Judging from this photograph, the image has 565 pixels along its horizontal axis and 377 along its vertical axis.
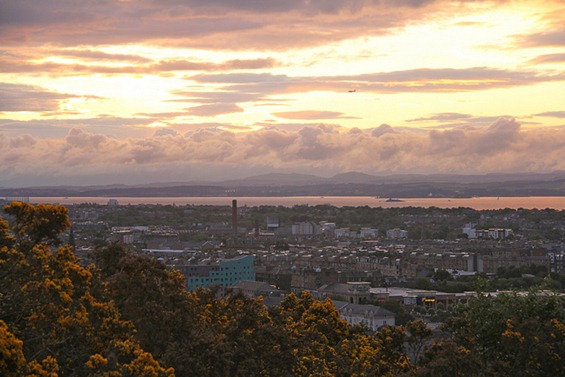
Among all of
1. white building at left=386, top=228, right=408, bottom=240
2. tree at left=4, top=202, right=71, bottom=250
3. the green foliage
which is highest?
tree at left=4, top=202, right=71, bottom=250

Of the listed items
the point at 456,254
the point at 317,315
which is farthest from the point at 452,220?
the point at 317,315

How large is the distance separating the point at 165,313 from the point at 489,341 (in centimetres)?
880

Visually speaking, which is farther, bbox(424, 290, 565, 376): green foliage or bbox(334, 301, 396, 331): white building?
bbox(334, 301, 396, 331): white building

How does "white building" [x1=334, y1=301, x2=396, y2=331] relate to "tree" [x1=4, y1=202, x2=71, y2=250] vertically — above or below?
below

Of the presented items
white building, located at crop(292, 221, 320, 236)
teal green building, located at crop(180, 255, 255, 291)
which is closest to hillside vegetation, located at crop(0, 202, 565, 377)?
teal green building, located at crop(180, 255, 255, 291)

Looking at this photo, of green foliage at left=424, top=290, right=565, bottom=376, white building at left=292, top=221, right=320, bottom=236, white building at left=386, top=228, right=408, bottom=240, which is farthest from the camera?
white building at left=292, top=221, right=320, bottom=236

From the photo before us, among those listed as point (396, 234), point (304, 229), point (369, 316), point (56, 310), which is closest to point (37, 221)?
point (56, 310)

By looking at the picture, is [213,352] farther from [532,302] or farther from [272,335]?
[532,302]

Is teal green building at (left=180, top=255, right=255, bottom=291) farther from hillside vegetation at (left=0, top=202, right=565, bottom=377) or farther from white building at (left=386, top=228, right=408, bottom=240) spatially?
white building at (left=386, top=228, right=408, bottom=240)

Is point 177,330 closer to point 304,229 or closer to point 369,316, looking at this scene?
point 369,316

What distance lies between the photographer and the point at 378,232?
557 feet

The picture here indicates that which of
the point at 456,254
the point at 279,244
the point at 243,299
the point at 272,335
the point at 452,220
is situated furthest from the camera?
the point at 452,220

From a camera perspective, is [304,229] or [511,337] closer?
[511,337]

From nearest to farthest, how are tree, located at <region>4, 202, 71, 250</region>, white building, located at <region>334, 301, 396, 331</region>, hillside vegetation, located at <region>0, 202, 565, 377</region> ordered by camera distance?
hillside vegetation, located at <region>0, 202, 565, 377</region> → tree, located at <region>4, 202, 71, 250</region> → white building, located at <region>334, 301, 396, 331</region>
